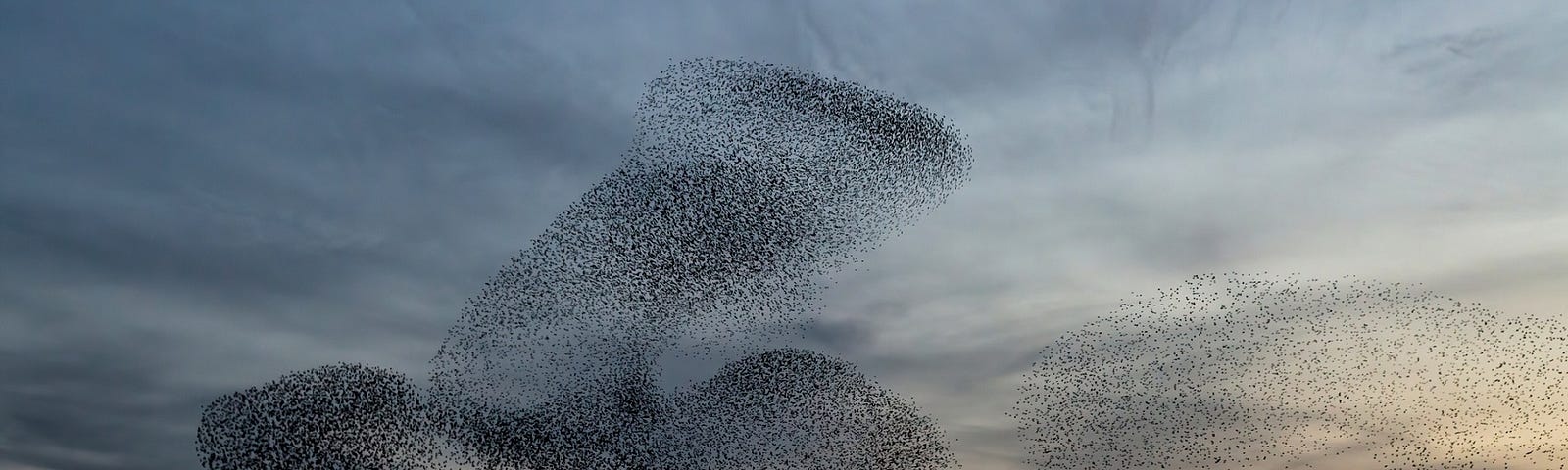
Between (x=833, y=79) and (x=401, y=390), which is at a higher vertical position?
(x=833, y=79)

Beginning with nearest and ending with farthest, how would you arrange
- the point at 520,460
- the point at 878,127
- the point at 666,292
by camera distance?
the point at 878,127
the point at 666,292
the point at 520,460

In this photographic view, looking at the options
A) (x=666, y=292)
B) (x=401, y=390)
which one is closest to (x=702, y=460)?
(x=666, y=292)

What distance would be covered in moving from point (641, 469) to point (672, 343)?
6188 millimetres

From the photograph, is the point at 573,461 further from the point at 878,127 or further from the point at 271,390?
the point at 878,127

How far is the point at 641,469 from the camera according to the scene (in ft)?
178

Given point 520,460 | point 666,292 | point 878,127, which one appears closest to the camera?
point 878,127

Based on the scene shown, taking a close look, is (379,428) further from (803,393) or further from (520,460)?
(803,393)

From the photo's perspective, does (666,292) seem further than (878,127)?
Yes

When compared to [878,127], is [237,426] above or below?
below

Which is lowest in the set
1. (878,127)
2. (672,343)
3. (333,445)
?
(333,445)

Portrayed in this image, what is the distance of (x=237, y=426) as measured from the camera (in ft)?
168

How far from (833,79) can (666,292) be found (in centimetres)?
1025

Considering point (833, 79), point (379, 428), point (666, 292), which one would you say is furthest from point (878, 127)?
point (379, 428)

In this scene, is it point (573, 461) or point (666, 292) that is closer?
point (666, 292)
